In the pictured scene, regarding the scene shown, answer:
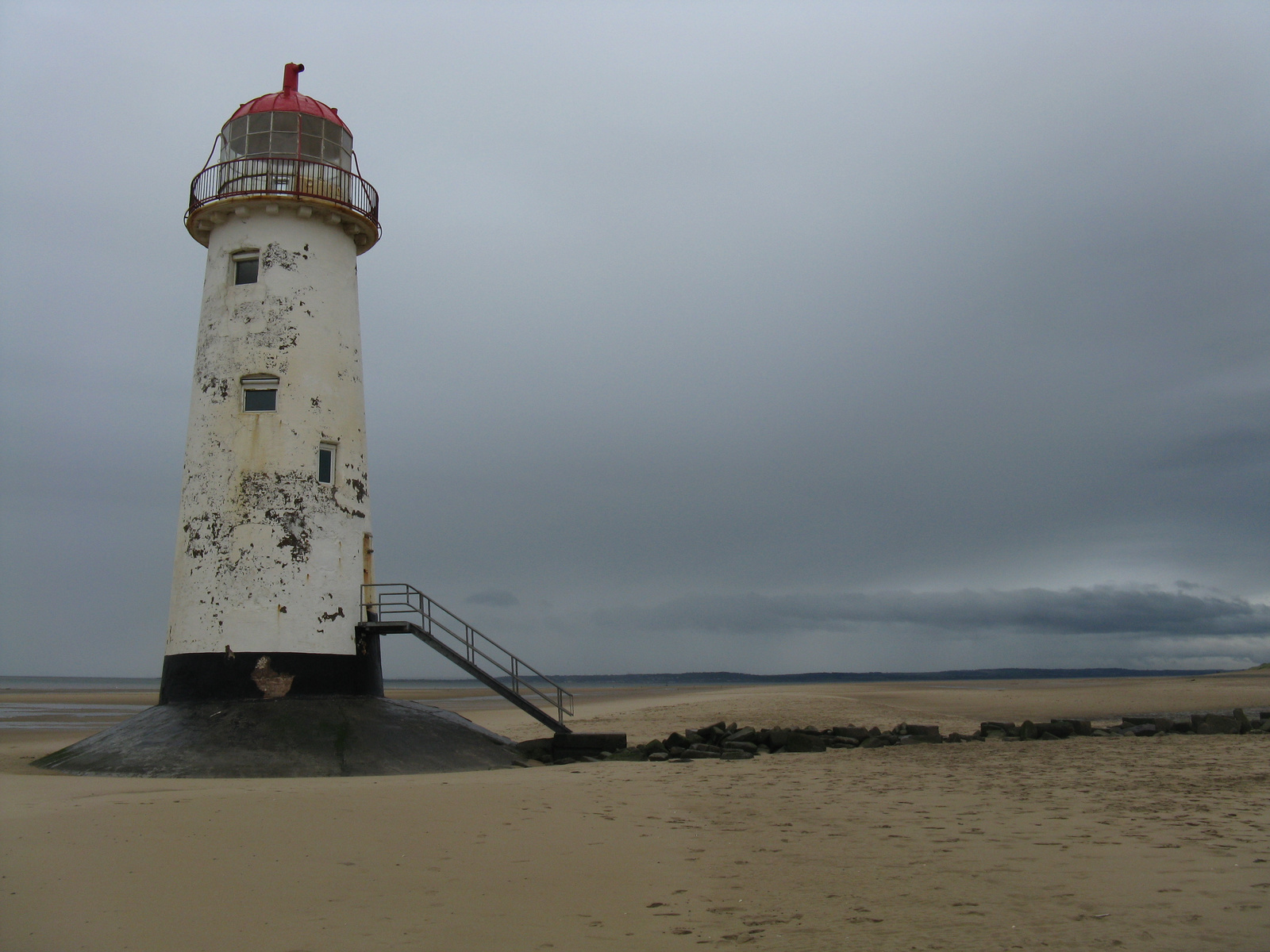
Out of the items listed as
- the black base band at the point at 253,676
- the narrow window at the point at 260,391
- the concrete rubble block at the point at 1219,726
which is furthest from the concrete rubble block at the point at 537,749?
the concrete rubble block at the point at 1219,726

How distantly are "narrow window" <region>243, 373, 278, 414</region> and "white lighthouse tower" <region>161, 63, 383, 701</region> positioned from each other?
2 cm

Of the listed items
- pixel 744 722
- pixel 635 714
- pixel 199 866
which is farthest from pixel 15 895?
pixel 635 714

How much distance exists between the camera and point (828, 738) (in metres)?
18.0

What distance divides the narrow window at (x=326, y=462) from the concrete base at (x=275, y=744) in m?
3.58

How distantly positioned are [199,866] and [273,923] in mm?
1781

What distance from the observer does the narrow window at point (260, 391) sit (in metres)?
15.2

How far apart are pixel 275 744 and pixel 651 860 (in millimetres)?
7395

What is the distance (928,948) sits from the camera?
5.46 metres

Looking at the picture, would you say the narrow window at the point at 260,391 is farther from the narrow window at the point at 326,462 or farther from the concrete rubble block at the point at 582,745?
the concrete rubble block at the point at 582,745

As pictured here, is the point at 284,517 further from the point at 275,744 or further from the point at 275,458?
the point at 275,744

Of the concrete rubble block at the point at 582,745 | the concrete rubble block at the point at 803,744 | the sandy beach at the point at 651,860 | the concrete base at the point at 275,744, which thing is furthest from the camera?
the concrete rubble block at the point at 803,744

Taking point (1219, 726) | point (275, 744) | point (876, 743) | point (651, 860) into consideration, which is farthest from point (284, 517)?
point (1219, 726)

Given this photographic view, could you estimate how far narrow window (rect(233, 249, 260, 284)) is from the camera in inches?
620

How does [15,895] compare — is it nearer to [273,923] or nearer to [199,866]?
[199,866]
